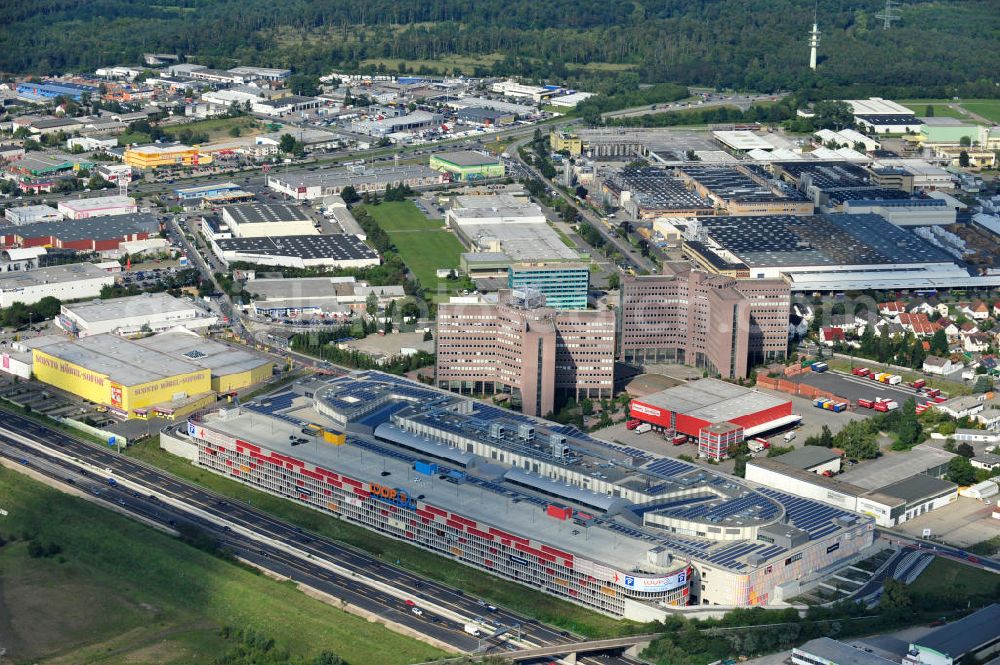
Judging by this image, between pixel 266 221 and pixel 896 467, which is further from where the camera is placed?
pixel 266 221

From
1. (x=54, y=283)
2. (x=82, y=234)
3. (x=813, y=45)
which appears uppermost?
(x=813, y=45)

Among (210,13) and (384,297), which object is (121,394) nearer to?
(384,297)

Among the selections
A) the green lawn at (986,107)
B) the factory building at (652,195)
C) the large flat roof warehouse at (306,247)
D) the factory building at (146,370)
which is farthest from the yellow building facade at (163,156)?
the green lawn at (986,107)

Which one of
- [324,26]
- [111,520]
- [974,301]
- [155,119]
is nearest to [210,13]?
[324,26]

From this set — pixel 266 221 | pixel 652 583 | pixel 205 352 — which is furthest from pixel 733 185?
pixel 652 583

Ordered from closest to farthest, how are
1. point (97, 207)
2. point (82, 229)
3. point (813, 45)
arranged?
1. point (82, 229)
2. point (97, 207)
3. point (813, 45)

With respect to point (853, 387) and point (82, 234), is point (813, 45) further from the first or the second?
point (853, 387)
